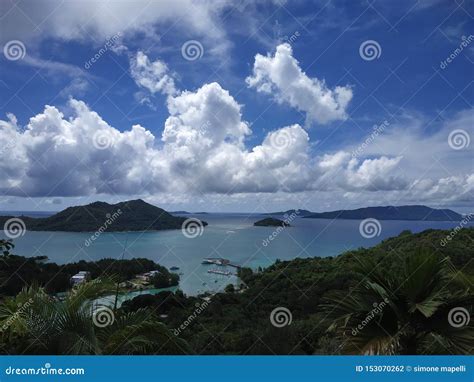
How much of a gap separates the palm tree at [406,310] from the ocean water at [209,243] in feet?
15.1

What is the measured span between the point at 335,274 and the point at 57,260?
722 centimetres

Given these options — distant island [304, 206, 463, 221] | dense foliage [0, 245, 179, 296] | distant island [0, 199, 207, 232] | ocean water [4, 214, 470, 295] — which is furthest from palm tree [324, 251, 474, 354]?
distant island [304, 206, 463, 221]

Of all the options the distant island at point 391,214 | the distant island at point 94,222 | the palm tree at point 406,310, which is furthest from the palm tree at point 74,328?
the distant island at point 391,214

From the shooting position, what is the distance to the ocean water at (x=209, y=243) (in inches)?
337

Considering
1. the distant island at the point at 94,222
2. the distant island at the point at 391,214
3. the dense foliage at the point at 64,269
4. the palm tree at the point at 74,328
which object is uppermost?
the distant island at the point at 391,214

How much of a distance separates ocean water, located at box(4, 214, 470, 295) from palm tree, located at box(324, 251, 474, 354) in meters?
4.61

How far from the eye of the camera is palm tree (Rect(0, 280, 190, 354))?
107 inches

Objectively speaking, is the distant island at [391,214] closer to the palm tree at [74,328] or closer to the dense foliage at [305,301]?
the dense foliage at [305,301]

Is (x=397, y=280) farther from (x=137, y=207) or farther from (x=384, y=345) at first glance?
(x=137, y=207)

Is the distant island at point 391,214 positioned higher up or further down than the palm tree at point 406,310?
higher up

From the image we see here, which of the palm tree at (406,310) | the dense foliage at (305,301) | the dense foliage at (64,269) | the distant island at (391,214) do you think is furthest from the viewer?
the distant island at (391,214)

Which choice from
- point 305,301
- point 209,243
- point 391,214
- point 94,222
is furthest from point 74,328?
point 391,214

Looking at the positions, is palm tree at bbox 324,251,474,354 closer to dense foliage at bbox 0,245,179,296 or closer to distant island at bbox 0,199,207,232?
dense foliage at bbox 0,245,179,296
